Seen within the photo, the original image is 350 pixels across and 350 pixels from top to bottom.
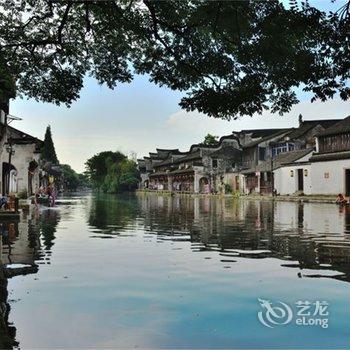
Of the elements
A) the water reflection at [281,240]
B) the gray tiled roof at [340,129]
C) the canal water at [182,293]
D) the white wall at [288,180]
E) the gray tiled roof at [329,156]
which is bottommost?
the canal water at [182,293]

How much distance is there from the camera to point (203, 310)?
23.1ft

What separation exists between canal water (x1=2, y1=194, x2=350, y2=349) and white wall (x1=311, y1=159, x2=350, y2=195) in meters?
30.6

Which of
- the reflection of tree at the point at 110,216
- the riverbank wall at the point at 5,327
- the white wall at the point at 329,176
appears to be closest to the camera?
the riverbank wall at the point at 5,327

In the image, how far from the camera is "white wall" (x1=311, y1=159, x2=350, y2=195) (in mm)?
43656

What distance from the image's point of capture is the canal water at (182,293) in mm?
5941

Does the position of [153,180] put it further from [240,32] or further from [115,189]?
[240,32]

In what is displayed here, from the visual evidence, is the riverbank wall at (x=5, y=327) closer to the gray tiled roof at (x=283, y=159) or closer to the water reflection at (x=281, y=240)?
the water reflection at (x=281, y=240)

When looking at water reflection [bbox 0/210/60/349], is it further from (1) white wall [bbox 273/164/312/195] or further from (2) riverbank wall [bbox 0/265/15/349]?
(1) white wall [bbox 273/164/312/195]

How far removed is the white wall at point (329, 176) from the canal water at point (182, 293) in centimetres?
3059

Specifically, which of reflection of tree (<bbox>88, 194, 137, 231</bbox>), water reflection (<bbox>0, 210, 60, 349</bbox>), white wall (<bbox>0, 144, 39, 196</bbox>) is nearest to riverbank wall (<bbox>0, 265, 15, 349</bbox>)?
water reflection (<bbox>0, 210, 60, 349</bbox>)

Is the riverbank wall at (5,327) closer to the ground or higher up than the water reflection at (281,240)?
closer to the ground

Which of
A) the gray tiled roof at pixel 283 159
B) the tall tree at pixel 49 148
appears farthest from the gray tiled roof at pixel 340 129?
the tall tree at pixel 49 148

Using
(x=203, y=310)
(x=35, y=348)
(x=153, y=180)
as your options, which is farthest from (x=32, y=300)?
(x=153, y=180)

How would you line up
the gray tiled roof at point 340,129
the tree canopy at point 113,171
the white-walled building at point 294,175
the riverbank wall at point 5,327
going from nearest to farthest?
the riverbank wall at point 5,327 → the gray tiled roof at point 340,129 → the white-walled building at point 294,175 → the tree canopy at point 113,171
